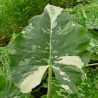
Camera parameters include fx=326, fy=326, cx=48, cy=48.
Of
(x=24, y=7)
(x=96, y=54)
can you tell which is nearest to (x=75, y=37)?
(x=96, y=54)

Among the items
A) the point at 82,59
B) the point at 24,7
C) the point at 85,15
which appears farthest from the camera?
the point at 24,7

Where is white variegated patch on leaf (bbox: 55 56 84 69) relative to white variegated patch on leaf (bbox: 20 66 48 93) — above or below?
above

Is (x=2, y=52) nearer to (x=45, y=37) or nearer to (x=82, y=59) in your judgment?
(x=45, y=37)

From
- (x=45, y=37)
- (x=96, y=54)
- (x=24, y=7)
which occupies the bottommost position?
(x=96, y=54)

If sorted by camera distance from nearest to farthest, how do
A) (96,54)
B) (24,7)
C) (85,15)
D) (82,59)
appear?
(82,59)
(96,54)
(85,15)
(24,7)

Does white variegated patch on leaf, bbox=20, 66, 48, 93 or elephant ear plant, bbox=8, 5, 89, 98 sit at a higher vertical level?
elephant ear plant, bbox=8, 5, 89, 98

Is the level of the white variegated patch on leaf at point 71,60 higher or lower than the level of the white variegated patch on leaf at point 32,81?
higher

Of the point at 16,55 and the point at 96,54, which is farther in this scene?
the point at 96,54

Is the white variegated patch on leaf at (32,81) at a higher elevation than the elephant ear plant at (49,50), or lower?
lower
